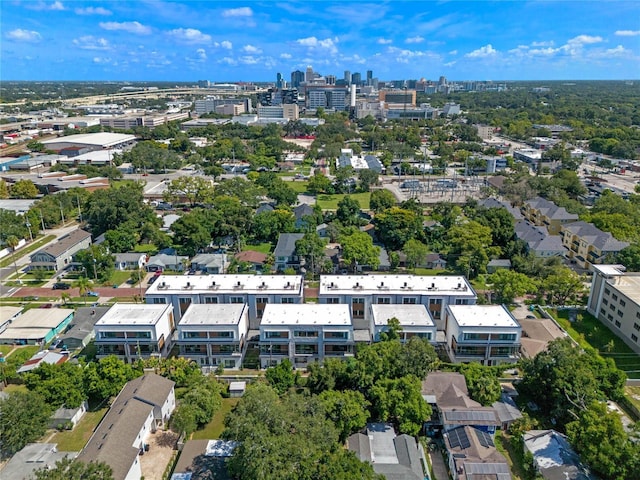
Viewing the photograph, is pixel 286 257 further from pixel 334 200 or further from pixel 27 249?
pixel 27 249

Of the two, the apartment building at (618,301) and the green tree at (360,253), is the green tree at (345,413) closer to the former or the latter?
the green tree at (360,253)

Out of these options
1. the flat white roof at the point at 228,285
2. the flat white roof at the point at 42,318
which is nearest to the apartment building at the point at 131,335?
the flat white roof at the point at 228,285

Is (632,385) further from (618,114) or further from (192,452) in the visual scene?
(618,114)

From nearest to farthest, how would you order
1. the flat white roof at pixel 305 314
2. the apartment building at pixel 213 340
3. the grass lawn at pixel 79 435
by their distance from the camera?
1. the grass lawn at pixel 79 435
2. the apartment building at pixel 213 340
3. the flat white roof at pixel 305 314

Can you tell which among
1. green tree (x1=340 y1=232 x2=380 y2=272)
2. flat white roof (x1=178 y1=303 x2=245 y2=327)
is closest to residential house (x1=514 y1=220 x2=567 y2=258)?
green tree (x1=340 y1=232 x2=380 y2=272)

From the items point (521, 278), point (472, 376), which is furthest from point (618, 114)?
point (472, 376)

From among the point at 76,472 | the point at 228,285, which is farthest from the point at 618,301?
the point at 76,472
